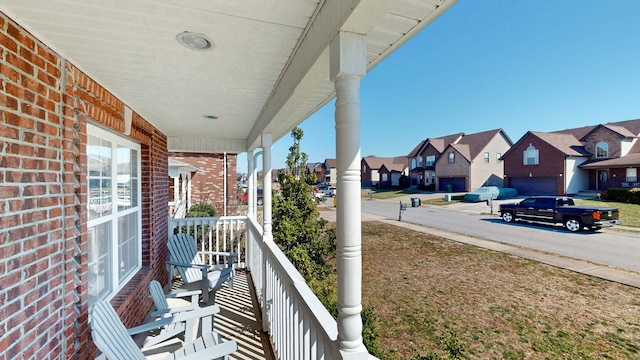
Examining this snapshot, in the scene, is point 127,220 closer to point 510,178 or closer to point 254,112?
point 254,112

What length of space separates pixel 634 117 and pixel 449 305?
31407 mm

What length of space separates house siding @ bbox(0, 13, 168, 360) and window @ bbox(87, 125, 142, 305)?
46cm

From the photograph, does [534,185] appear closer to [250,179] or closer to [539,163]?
[539,163]

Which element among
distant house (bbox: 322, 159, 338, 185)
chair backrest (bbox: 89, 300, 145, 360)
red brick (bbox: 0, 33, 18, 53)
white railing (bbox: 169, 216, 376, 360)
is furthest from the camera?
distant house (bbox: 322, 159, 338, 185)

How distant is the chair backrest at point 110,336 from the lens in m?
1.73

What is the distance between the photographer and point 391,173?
42844mm

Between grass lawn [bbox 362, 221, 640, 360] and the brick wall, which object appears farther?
the brick wall

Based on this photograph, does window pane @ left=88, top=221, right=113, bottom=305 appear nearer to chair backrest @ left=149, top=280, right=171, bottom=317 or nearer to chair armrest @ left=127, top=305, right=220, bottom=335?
chair backrest @ left=149, top=280, right=171, bottom=317

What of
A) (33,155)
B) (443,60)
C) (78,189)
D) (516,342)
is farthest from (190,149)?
(443,60)

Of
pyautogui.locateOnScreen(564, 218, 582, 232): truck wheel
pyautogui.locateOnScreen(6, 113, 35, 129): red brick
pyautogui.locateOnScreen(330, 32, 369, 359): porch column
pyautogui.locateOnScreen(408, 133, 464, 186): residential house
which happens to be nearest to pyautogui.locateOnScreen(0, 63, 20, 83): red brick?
pyautogui.locateOnScreen(6, 113, 35, 129): red brick

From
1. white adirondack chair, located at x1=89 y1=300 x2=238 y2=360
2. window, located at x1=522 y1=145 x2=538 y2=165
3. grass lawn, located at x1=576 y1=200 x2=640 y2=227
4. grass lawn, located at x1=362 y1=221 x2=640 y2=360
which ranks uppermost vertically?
window, located at x1=522 y1=145 x2=538 y2=165

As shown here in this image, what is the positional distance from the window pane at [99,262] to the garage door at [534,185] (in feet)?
95.5

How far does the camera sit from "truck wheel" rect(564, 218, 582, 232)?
10.5 meters

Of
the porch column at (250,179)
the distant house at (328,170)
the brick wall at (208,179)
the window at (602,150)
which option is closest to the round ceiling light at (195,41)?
the porch column at (250,179)
